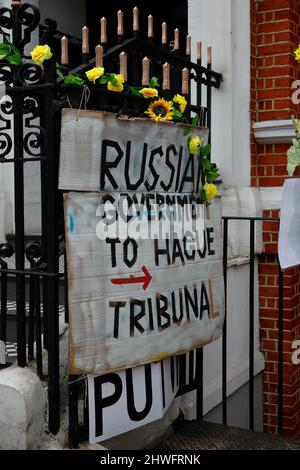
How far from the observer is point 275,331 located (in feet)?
15.4

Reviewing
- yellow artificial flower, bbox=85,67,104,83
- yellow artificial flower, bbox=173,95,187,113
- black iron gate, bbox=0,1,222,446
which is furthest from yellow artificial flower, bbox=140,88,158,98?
yellow artificial flower, bbox=85,67,104,83

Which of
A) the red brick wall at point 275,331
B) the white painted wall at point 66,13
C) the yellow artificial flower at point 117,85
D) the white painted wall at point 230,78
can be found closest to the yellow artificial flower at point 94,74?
the yellow artificial flower at point 117,85

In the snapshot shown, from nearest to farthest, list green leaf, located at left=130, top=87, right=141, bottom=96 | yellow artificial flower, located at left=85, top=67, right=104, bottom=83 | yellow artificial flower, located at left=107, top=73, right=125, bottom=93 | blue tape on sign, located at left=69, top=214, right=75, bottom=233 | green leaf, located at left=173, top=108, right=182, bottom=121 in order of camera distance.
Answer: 1. blue tape on sign, located at left=69, top=214, right=75, bottom=233
2. yellow artificial flower, located at left=85, top=67, right=104, bottom=83
3. yellow artificial flower, located at left=107, top=73, right=125, bottom=93
4. green leaf, located at left=130, top=87, right=141, bottom=96
5. green leaf, located at left=173, top=108, right=182, bottom=121

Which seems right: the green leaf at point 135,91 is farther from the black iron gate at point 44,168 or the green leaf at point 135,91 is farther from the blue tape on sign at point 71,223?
the blue tape on sign at point 71,223

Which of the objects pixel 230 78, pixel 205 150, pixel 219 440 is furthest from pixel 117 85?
pixel 230 78

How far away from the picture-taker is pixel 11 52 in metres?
2.52

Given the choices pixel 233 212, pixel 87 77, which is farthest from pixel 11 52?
pixel 233 212

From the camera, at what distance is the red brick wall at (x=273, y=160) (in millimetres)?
4645

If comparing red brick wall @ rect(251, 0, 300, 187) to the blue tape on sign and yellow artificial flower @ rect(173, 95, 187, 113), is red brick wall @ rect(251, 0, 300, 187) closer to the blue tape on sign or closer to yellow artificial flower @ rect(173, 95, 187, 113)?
yellow artificial flower @ rect(173, 95, 187, 113)

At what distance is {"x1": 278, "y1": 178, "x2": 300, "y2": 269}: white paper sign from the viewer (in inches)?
114

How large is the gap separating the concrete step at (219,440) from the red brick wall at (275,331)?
5.10ft

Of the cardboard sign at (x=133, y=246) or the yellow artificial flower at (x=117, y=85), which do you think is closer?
the cardboard sign at (x=133, y=246)

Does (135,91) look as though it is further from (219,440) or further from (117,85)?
(219,440)

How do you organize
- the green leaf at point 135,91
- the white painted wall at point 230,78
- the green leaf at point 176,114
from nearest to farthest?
the green leaf at point 135,91, the green leaf at point 176,114, the white painted wall at point 230,78
